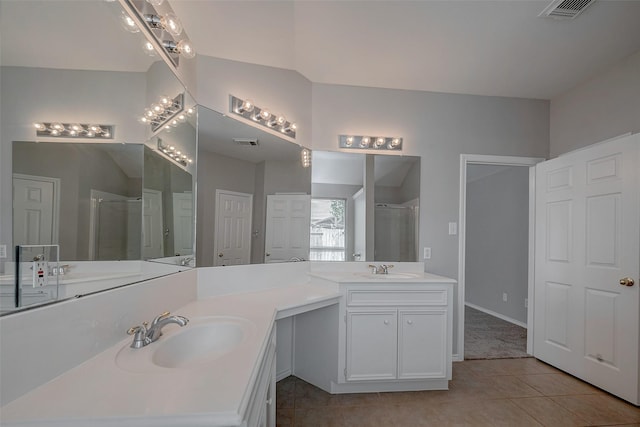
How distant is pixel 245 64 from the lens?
7.13 feet

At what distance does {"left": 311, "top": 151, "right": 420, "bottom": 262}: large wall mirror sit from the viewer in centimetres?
257

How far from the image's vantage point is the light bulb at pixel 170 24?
1.36m

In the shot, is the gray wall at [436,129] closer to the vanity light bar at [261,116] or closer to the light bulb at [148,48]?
the vanity light bar at [261,116]

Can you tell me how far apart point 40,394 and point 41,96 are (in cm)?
77

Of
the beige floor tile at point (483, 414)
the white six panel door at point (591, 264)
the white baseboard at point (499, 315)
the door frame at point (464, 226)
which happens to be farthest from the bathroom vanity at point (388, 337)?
the white baseboard at point (499, 315)

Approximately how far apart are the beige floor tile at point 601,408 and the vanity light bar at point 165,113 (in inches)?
121

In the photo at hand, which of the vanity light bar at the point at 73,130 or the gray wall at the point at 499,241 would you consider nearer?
the vanity light bar at the point at 73,130

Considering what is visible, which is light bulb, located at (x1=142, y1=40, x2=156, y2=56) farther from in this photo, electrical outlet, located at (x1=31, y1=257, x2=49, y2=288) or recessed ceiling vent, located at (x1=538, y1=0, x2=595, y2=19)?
recessed ceiling vent, located at (x1=538, y1=0, x2=595, y2=19)

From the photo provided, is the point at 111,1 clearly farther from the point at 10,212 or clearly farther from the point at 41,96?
the point at 10,212

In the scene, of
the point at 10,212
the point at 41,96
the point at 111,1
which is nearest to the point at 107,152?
the point at 41,96

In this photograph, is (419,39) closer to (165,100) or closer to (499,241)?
(165,100)

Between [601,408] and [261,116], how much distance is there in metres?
3.17

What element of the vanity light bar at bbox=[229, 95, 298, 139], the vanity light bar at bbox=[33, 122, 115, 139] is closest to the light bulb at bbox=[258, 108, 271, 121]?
the vanity light bar at bbox=[229, 95, 298, 139]

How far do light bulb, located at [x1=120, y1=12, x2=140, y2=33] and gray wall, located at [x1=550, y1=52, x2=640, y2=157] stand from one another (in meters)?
3.35
